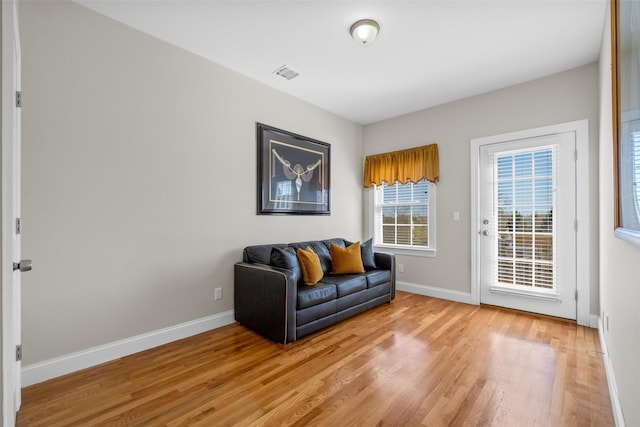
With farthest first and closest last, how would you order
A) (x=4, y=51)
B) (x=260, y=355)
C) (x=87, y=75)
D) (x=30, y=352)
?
(x=260, y=355), (x=87, y=75), (x=30, y=352), (x=4, y=51)

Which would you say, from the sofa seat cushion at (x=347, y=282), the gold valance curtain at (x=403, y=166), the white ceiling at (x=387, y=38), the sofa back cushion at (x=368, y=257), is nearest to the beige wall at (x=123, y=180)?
the white ceiling at (x=387, y=38)

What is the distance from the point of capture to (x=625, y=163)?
1.28 m

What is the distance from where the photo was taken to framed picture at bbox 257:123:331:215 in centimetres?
344

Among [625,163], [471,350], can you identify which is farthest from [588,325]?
[625,163]

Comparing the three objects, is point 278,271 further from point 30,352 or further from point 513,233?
point 513,233

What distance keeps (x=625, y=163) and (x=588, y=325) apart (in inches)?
102

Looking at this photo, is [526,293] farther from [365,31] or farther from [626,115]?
[365,31]

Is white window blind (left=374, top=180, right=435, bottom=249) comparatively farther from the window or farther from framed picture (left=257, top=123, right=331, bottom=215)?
framed picture (left=257, top=123, right=331, bottom=215)

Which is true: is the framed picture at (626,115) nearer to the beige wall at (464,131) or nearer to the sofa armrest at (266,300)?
the beige wall at (464,131)

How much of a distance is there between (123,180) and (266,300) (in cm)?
161

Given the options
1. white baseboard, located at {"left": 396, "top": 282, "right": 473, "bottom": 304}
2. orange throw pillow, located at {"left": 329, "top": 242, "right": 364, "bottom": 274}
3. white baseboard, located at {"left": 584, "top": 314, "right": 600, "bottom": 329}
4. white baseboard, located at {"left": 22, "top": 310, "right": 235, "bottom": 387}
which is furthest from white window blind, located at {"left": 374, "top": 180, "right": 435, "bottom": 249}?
white baseboard, located at {"left": 22, "top": 310, "right": 235, "bottom": 387}

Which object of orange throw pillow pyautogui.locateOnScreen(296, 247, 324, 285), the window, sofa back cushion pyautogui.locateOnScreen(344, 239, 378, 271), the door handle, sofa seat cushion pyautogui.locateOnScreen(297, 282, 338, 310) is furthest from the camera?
the window

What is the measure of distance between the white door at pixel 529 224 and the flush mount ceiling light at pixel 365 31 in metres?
2.20

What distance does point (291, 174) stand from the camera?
3760mm
